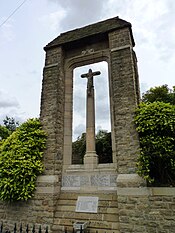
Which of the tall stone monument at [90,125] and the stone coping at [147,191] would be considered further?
the tall stone monument at [90,125]

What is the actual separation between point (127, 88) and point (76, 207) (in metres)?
3.72

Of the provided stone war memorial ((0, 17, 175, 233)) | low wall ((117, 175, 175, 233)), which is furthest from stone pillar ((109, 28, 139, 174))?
low wall ((117, 175, 175, 233))

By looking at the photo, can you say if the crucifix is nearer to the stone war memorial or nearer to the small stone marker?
the stone war memorial

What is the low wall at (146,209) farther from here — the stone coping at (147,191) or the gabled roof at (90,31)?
the gabled roof at (90,31)

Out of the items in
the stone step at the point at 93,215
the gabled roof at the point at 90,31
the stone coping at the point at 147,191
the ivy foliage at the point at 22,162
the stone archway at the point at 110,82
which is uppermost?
the gabled roof at the point at 90,31

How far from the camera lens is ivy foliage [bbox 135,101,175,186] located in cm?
429

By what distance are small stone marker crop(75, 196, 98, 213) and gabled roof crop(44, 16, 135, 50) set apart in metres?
5.48

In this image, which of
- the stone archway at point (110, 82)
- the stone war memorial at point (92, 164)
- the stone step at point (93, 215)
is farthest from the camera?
the stone archway at point (110, 82)

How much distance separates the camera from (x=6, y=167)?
18.2 ft

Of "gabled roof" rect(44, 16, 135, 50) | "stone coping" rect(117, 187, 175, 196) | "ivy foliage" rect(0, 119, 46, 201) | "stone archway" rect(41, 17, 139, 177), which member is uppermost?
"gabled roof" rect(44, 16, 135, 50)

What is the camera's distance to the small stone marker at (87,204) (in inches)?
189

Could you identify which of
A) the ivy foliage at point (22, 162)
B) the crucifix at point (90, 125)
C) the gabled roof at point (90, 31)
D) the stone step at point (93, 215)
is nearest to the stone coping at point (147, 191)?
the stone step at point (93, 215)

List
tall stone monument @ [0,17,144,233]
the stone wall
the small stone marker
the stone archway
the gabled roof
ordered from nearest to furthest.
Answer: the stone wall < tall stone monument @ [0,17,144,233] < the small stone marker < the stone archway < the gabled roof

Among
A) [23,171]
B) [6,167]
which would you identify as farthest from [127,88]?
[6,167]
